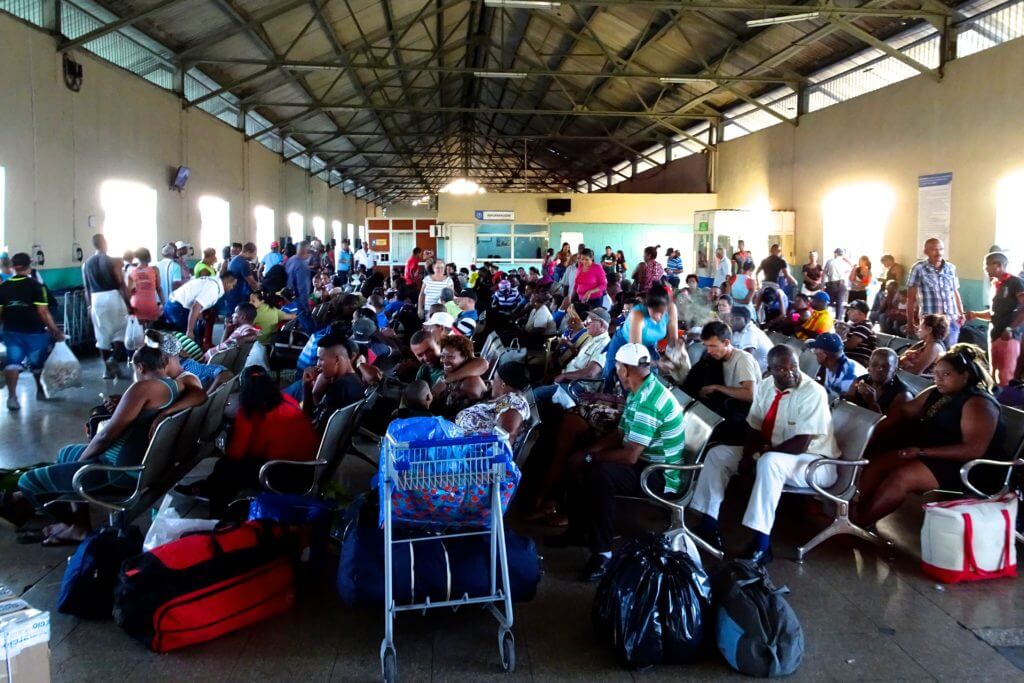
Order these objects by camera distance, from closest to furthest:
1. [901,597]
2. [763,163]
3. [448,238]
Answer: [901,597] < [763,163] < [448,238]

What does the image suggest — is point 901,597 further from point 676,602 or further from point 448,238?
point 448,238

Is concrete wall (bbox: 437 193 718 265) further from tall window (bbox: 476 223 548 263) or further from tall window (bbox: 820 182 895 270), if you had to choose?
tall window (bbox: 820 182 895 270)

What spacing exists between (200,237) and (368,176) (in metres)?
23.8

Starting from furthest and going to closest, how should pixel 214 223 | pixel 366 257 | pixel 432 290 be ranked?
pixel 366 257, pixel 214 223, pixel 432 290

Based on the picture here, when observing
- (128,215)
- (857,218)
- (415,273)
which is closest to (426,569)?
(415,273)

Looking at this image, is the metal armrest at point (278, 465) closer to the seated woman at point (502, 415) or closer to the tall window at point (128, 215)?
the seated woman at point (502, 415)

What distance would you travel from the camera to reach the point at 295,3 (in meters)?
14.1

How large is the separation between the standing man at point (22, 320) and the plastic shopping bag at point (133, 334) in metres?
1.23

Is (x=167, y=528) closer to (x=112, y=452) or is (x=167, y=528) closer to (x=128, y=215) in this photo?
(x=112, y=452)

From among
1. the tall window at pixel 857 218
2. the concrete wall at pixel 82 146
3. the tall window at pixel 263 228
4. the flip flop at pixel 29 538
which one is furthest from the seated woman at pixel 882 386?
the tall window at pixel 263 228

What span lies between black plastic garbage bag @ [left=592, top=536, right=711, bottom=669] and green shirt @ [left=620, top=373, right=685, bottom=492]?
3.32 feet

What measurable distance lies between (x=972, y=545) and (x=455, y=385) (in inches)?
114

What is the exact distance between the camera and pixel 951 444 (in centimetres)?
431

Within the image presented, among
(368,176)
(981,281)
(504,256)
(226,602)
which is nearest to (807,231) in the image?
(981,281)
